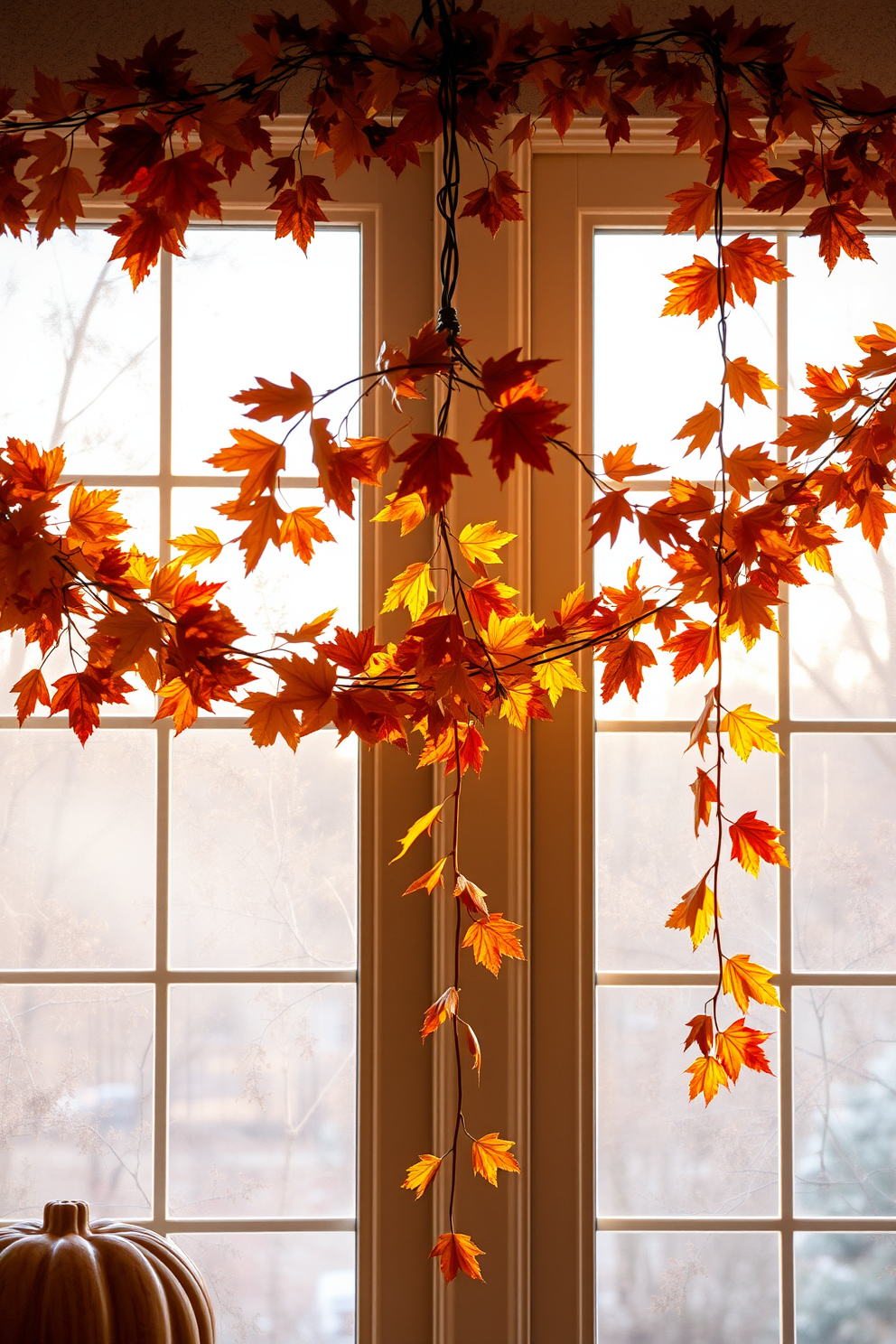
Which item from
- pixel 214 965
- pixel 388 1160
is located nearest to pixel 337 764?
pixel 214 965

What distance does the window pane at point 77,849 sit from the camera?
4.52 feet

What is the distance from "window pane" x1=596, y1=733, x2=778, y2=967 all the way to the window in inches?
14.0

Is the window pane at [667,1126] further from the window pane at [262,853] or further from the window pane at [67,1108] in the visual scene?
the window pane at [67,1108]

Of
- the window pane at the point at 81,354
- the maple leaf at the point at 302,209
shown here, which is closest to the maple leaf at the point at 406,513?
the maple leaf at the point at 302,209

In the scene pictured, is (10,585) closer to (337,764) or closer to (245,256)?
(337,764)

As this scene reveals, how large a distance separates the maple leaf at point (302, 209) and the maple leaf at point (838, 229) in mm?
412

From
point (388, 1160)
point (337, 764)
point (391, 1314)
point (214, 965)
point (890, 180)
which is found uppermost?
point (890, 180)

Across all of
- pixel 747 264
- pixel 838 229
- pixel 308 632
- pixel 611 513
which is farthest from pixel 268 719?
pixel 838 229

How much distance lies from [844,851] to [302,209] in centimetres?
109

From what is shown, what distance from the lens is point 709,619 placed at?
4.65 feet

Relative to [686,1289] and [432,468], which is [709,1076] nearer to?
[432,468]

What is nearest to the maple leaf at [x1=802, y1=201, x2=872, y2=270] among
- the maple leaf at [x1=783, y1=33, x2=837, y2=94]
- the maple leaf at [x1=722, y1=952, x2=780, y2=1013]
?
the maple leaf at [x1=783, y1=33, x2=837, y2=94]

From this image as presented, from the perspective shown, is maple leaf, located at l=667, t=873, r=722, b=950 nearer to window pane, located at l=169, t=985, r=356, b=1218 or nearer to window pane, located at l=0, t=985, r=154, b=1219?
window pane, located at l=169, t=985, r=356, b=1218

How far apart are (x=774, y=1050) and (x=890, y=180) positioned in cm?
109
